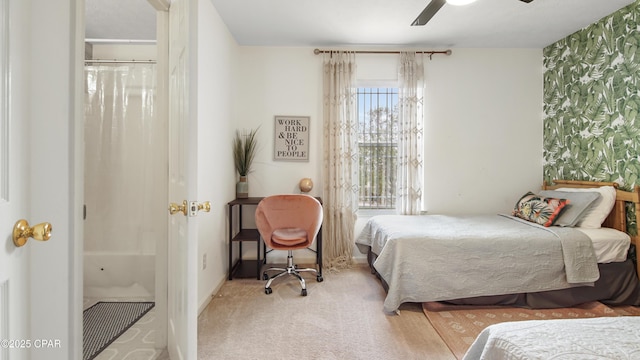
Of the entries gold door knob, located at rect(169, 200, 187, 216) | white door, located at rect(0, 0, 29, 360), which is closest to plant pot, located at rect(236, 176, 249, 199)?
gold door knob, located at rect(169, 200, 187, 216)

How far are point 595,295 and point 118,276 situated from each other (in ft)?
13.5

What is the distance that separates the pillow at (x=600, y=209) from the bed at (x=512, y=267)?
9 centimetres

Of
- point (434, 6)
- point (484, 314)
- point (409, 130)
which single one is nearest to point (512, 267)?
point (484, 314)

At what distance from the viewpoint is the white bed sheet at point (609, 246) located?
2475mm

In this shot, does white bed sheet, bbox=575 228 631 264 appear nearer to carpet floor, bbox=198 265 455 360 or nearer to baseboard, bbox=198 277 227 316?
carpet floor, bbox=198 265 455 360

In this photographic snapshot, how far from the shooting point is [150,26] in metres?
2.67

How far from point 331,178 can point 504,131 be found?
225 centimetres

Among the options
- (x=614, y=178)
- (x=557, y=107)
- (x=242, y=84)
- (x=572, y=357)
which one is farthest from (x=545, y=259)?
(x=242, y=84)

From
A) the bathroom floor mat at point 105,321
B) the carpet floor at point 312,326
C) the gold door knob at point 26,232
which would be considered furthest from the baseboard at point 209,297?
the gold door knob at point 26,232

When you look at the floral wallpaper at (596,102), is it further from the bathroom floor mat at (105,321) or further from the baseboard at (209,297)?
the bathroom floor mat at (105,321)

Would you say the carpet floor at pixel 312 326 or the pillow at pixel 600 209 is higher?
the pillow at pixel 600 209

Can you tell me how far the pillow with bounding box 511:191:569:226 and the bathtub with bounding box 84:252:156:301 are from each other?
3.66 metres

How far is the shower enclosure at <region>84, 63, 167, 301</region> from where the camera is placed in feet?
8.45

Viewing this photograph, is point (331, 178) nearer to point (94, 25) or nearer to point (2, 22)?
point (94, 25)
